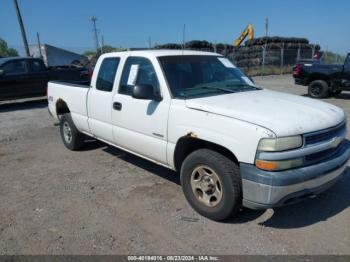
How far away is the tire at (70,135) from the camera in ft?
20.5

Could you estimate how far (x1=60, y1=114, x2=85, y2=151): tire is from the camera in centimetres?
625

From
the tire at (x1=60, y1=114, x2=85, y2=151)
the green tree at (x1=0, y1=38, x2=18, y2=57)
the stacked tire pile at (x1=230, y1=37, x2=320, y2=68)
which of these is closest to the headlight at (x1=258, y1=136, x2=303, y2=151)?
the tire at (x1=60, y1=114, x2=85, y2=151)

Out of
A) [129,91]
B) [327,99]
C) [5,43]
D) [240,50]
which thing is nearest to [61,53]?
[5,43]

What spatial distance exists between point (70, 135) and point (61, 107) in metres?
0.64

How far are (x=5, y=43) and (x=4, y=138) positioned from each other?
5191 cm

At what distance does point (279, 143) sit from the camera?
3.08 metres

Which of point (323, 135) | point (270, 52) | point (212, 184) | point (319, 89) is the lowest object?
point (319, 89)

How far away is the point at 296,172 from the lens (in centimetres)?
316

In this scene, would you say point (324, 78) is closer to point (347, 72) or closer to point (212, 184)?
Result: point (347, 72)

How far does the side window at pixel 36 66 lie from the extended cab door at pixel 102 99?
26.4 ft

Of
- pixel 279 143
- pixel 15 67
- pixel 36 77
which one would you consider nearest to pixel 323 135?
pixel 279 143

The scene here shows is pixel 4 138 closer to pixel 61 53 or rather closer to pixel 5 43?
pixel 61 53

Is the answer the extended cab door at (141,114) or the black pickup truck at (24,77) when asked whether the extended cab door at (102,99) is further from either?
the black pickup truck at (24,77)

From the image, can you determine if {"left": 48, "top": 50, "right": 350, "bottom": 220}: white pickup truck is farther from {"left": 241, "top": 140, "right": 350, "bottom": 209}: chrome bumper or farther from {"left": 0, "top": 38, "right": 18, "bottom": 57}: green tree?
{"left": 0, "top": 38, "right": 18, "bottom": 57}: green tree
